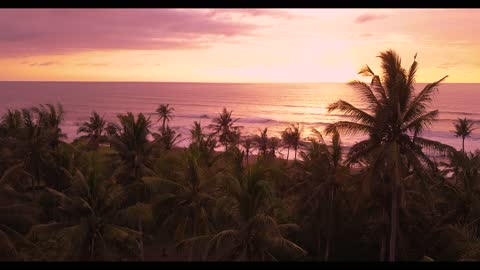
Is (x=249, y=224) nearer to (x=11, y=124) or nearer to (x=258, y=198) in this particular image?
(x=258, y=198)

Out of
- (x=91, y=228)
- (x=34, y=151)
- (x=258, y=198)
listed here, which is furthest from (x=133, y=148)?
(x=258, y=198)

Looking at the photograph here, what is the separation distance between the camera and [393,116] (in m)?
13.2

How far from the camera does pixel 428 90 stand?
513 inches

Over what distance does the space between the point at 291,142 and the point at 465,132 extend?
73.1 feet

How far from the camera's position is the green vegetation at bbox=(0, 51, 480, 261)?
13273mm

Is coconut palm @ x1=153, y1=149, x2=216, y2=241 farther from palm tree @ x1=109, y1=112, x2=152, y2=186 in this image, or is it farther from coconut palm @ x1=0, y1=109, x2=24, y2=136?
coconut palm @ x1=0, y1=109, x2=24, y2=136

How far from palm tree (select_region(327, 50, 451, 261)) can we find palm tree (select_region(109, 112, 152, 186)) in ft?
37.2

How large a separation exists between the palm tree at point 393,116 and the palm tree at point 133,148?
11.4 metres

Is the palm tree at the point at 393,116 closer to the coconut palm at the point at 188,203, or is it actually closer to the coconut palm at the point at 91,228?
the coconut palm at the point at 188,203

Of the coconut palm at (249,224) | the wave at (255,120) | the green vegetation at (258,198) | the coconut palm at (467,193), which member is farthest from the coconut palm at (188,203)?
the wave at (255,120)

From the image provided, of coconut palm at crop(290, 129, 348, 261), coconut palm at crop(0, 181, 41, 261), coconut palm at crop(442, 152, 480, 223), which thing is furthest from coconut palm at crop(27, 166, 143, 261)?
coconut palm at crop(442, 152, 480, 223)

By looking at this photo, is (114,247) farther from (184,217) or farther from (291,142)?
(291,142)

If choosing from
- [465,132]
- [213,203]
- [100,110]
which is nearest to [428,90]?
[213,203]
